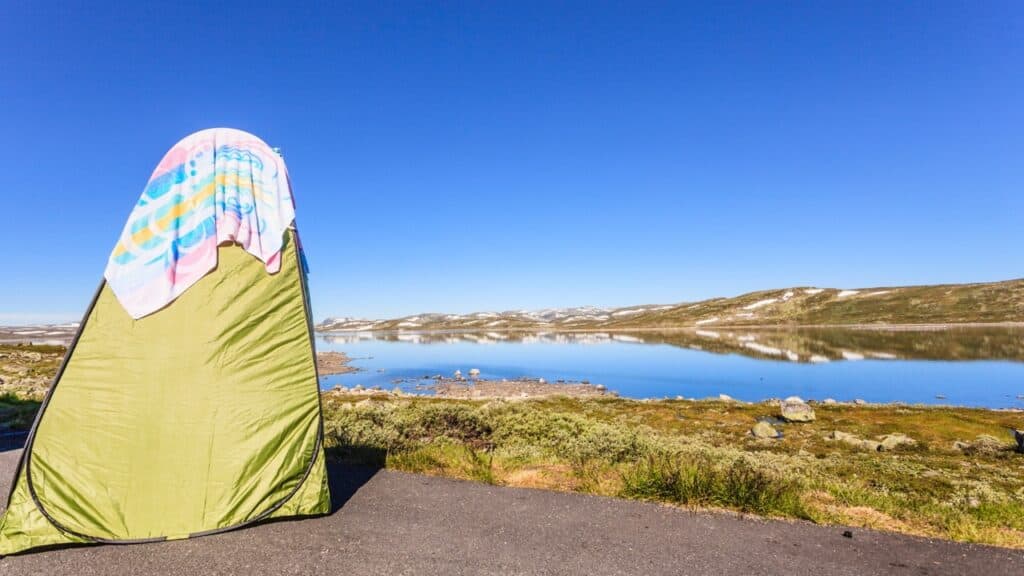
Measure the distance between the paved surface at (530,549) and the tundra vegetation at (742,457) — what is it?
74 cm

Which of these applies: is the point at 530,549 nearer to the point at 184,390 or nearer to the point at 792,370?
the point at 184,390

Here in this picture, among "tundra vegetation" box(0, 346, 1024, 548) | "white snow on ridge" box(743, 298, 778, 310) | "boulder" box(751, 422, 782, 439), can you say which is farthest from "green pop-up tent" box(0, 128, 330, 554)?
"white snow on ridge" box(743, 298, 778, 310)

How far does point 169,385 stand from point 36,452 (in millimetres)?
1797

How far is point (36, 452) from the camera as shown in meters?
6.69

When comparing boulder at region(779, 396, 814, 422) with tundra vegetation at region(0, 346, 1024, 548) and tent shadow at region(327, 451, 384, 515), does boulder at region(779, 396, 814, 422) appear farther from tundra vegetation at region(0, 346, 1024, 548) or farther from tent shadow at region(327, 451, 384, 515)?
tent shadow at region(327, 451, 384, 515)

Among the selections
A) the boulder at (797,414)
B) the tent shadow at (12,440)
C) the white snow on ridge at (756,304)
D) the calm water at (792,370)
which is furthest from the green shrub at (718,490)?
the white snow on ridge at (756,304)

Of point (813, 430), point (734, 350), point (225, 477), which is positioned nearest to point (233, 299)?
point (225, 477)

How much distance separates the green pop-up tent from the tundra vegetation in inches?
131

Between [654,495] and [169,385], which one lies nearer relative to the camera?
[169,385]

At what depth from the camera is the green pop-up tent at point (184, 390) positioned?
661cm

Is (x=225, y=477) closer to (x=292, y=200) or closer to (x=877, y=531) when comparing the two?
(x=292, y=200)

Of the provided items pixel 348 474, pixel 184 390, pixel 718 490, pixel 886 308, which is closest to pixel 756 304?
pixel 886 308

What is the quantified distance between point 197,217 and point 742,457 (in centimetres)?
1386

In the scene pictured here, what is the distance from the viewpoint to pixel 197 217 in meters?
7.42
